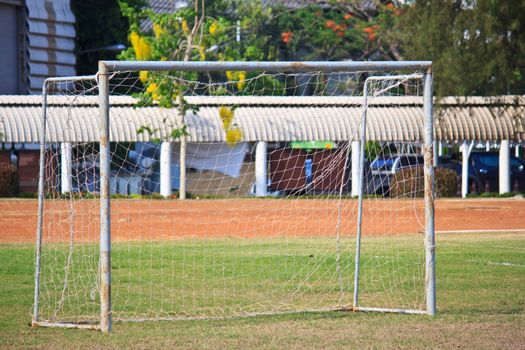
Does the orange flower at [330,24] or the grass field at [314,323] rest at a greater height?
the orange flower at [330,24]

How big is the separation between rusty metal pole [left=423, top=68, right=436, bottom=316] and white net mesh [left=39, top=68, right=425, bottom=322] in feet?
3.20

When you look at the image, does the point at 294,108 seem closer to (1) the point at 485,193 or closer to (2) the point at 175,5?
(1) the point at 485,193

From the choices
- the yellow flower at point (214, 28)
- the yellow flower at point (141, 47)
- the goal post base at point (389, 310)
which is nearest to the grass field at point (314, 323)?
the goal post base at point (389, 310)

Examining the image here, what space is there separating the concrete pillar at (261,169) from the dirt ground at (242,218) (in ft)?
1.75

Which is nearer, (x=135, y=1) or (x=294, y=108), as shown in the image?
(x=294, y=108)

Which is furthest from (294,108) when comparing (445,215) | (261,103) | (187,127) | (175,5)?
(175,5)

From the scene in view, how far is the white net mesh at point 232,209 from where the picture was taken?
11.8m

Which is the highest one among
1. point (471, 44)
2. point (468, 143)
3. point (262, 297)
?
point (471, 44)

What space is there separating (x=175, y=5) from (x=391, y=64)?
57.6 meters

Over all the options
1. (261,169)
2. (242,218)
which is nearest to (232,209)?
(242,218)

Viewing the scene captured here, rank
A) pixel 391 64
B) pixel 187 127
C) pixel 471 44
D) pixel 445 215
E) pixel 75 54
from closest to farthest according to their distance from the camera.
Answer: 1. pixel 391 64
2. pixel 445 215
3. pixel 471 44
4. pixel 187 127
5. pixel 75 54

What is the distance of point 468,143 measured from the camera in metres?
37.6

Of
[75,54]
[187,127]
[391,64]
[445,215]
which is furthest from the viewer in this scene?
[75,54]

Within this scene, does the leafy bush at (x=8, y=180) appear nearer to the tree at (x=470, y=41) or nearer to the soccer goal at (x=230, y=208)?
the soccer goal at (x=230, y=208)
